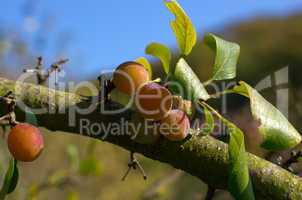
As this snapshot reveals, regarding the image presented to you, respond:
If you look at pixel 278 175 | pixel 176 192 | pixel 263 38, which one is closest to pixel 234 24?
pixel 263 38

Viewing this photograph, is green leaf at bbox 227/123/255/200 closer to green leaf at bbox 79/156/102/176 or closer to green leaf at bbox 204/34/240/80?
green leaf at bbox 204/34/240/80

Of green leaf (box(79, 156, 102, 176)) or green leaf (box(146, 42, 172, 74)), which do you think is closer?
green leaf (box(146, 42, 172, 74))

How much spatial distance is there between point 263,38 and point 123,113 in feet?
43.8

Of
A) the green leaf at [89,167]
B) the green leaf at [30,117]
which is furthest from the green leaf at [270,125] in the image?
the green leaf at [89,167]

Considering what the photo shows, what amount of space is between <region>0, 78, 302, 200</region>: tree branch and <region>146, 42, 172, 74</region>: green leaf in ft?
0.43

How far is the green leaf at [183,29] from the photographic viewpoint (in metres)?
0.79

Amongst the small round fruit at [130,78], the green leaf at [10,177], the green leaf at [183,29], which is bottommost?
the green leaf at [10,177]

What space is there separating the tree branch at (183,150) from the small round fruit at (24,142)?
3cm

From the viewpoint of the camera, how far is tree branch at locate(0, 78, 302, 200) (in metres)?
0.80

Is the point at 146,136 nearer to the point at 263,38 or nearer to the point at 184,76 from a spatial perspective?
the point at 184,76

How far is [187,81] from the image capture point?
0.69m

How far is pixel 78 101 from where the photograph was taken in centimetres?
81

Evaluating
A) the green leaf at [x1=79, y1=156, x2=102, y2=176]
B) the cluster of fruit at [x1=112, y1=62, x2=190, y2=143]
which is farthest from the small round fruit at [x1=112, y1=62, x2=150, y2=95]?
the green leaf at [x1=79, y1=156, x2=102, y2=176]

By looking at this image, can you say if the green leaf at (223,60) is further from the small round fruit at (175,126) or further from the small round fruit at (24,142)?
the small round fruit at (24,142)
